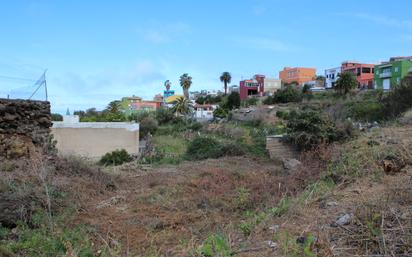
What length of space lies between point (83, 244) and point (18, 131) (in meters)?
5.39

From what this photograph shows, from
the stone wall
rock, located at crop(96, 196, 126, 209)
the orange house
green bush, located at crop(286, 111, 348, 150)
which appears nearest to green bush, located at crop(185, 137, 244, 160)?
the stone wall

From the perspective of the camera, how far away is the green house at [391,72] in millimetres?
52656

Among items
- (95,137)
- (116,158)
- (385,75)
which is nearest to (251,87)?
(385,75)

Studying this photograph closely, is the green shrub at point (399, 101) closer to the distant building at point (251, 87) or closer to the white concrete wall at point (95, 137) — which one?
the white concrete wall at point (95, 137)

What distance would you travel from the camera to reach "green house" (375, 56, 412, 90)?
52656 mm

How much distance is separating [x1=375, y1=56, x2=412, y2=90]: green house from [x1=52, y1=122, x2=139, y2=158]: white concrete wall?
128 feet

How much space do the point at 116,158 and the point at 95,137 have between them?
3.00 meters

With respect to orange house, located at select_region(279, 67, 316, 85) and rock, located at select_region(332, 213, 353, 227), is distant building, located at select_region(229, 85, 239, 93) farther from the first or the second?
rock, located at select_region(332, 213, 353, 227)

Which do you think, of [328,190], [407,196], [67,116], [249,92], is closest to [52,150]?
[328,190]

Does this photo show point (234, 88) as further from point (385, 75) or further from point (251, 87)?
point (385, 75)

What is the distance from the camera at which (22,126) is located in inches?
369

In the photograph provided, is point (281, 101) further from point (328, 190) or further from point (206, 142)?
point (328, 190)

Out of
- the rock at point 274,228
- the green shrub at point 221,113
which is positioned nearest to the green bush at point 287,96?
the green shrub at point 221,113

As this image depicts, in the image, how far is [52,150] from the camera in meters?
10.1
